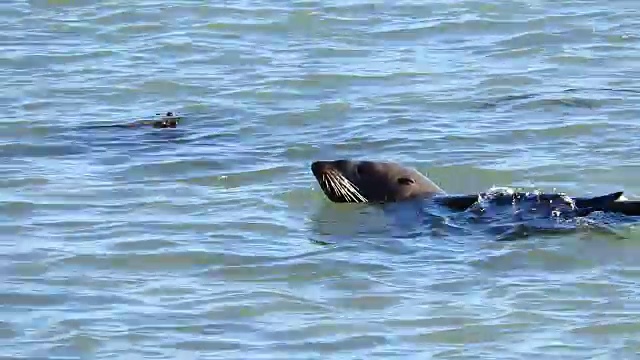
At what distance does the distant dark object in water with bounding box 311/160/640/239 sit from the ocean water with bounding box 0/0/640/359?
14 centimetres

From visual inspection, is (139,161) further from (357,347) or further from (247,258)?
(357,347)

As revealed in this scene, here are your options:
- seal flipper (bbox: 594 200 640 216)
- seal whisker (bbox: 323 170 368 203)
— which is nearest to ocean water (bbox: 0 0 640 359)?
seal whisker (bbox: 323 170 368 203)

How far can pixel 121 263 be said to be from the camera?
26.5ft

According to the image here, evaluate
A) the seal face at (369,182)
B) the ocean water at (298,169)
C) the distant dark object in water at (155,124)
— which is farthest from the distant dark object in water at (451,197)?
the distant dark object in water at (155,124)

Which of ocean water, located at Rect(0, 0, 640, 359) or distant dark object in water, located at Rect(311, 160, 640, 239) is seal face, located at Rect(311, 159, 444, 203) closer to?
distant dark object in water, located at Rect(311, 160, 640, 239)

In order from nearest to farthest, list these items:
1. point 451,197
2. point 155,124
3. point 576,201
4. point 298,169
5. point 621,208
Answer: point 621,208 → point 576,201 → point 451,197 → point 298,169 → point 155,124

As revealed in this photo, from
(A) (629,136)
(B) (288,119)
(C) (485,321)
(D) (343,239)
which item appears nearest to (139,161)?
(B) (288,119)

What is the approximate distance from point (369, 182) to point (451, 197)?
1.91 feet

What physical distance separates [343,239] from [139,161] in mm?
2294

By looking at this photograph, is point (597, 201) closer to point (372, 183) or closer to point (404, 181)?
point (404, 181)

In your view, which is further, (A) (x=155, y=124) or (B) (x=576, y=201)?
(A) (x=155, y=124)

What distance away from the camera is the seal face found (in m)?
9.30

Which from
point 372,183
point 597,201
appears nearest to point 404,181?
point 372,183

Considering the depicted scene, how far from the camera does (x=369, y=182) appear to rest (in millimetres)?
9414
